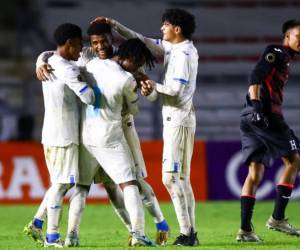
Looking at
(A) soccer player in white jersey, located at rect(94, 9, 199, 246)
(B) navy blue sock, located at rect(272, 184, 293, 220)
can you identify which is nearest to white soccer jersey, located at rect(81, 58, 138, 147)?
(A) soccer player in white jersey, located at rect(94, 9, 199, 246)

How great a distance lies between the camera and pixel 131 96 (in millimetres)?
8695

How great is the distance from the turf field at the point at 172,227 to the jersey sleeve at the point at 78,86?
133 centimetres

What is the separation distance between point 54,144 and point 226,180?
7.36 metres

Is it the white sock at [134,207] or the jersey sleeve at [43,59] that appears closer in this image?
the white sock at [134,207]

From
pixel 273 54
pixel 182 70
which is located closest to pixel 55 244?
pixel 182 70

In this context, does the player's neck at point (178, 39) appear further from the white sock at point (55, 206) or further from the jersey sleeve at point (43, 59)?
the white sock at point (55, 206)

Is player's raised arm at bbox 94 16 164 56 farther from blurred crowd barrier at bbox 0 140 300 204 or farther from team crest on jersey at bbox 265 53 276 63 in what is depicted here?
blurred crowd barrier at bbox 0 140 300 204

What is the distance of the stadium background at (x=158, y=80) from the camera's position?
15680 mm

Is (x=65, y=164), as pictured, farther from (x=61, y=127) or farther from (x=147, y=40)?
(x=147, y=40)

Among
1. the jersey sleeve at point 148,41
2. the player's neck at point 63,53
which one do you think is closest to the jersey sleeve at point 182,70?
the jersey sleeve at point 148,41

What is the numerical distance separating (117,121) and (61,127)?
1.61 feet

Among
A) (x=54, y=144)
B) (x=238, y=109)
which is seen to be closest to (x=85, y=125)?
(x=54, y=144)

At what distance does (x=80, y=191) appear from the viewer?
902 cm

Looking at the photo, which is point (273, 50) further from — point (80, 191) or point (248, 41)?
point (248, 41)
